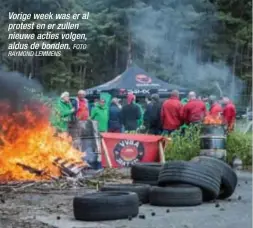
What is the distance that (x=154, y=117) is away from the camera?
16016 mm

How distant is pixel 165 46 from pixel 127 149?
20184 mm

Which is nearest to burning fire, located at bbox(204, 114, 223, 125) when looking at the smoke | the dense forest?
the dense forest

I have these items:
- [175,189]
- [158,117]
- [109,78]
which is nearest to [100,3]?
[109,78]

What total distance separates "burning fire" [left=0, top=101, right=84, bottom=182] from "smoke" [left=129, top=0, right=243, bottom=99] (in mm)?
16583

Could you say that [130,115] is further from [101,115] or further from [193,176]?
[193,176]

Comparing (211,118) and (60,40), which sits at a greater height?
(60,40)

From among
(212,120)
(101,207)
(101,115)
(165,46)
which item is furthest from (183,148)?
(165,46)

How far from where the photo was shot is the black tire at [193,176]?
8.54 m

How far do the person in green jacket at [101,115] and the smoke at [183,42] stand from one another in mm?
11960

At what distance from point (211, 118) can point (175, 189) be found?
577cm

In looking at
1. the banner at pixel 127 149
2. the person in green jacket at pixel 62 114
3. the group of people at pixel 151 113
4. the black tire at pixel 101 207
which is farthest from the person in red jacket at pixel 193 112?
the black tire at pixel 101 207

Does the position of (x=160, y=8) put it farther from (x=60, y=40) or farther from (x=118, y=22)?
(x=60, y=40)

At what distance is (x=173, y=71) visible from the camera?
3291cm

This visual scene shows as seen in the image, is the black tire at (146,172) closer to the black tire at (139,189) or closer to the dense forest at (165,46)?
the black tire at (139,189)
